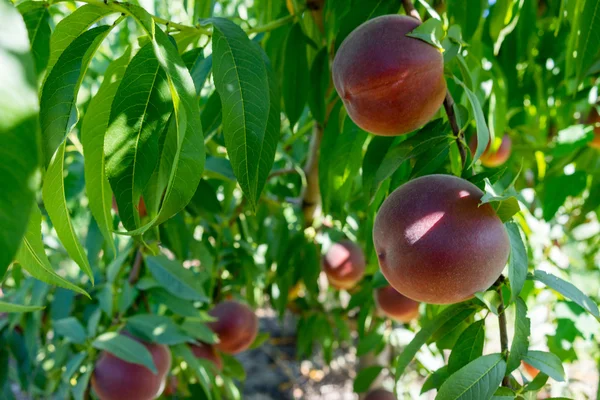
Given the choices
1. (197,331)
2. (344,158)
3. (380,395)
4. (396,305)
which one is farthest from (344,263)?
(344,158)

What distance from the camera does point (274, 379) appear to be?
10.5ft

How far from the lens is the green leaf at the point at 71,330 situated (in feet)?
4.66

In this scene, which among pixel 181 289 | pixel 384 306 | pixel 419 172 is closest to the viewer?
pixel 419 172

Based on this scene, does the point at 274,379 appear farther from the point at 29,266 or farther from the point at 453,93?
the point at 29,266

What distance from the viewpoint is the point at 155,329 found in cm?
139

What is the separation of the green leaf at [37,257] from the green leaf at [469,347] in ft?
1.67

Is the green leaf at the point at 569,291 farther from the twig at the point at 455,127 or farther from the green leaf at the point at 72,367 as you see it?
the green leaf at the point at 72,367

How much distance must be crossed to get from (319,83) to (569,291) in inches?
22.5

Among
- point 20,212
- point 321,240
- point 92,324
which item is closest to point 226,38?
point 20,212

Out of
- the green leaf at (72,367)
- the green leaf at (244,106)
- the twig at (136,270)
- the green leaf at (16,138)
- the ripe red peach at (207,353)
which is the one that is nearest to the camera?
the green leaf at (16,138)

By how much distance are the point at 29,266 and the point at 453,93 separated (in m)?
0.77

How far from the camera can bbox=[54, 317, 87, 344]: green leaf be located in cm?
142

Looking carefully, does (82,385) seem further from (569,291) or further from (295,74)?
(569,291)

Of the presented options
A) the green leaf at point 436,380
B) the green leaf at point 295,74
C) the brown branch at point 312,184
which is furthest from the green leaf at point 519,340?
the brown branch at point 312,184
